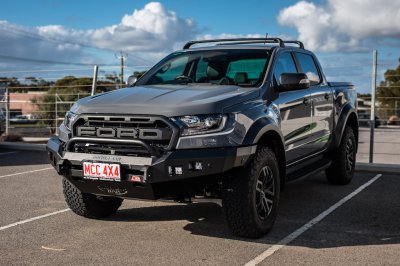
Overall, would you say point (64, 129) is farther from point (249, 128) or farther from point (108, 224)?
point (249, 128)

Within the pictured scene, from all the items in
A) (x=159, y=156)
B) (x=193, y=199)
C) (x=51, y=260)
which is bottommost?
(x=51, y=260)

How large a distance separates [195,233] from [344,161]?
10.1 feet

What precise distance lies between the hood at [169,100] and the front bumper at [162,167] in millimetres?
354

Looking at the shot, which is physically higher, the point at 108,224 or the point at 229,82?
the point at 229,82

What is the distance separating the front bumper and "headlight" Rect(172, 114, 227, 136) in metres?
0.17

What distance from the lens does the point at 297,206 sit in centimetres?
624

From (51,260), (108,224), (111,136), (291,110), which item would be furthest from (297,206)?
(51,260)

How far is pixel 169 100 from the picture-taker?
15.0ft

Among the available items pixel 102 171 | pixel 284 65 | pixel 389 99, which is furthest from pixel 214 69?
pixel 389 99

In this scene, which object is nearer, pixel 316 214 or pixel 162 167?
pixel 162 167

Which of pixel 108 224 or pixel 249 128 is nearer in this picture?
pixel 249 128

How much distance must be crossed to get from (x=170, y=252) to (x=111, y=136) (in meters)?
1.07

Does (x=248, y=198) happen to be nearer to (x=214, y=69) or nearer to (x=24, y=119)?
(x=214, y=69)

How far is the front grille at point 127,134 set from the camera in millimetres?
4359
